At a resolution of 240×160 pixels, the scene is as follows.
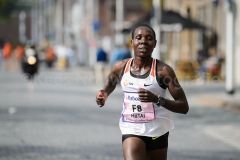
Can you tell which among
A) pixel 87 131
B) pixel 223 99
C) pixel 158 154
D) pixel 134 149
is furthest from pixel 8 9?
pixel 134 149

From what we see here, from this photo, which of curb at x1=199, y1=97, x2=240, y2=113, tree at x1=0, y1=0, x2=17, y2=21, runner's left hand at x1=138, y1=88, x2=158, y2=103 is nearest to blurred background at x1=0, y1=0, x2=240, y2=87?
curb at x1=199, y1=97, x2=240, y2=113

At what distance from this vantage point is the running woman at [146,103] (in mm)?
6980

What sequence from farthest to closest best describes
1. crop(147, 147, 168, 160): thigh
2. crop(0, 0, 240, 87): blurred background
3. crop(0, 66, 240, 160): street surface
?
crop(0, 0, 240, 87): blurred background → crop(0, 66, 240, 160): street surface → crop(147, 147, 168, 160): thigh

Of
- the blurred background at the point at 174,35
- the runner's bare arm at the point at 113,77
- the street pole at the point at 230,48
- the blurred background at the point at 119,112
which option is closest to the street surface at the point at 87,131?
the blurred background at the point at 119,112

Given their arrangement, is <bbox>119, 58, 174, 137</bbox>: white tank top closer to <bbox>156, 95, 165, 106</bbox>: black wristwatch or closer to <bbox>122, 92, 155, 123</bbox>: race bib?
<bbox>122, 92, 155, 123</bbox>: race bib

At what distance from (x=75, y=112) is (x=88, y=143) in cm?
668

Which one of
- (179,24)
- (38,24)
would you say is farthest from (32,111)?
(38,24)

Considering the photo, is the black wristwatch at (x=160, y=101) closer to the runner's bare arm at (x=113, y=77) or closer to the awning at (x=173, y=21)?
the runner's bare arm at (x=113, y=77)

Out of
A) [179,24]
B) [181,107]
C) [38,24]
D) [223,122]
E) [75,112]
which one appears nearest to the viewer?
[181,107]

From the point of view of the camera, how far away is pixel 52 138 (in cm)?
1438

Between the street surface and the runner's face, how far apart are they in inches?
189

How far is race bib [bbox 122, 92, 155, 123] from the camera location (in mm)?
7016

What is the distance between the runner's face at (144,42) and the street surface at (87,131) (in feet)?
15.8

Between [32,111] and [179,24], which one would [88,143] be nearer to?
[32,111]
